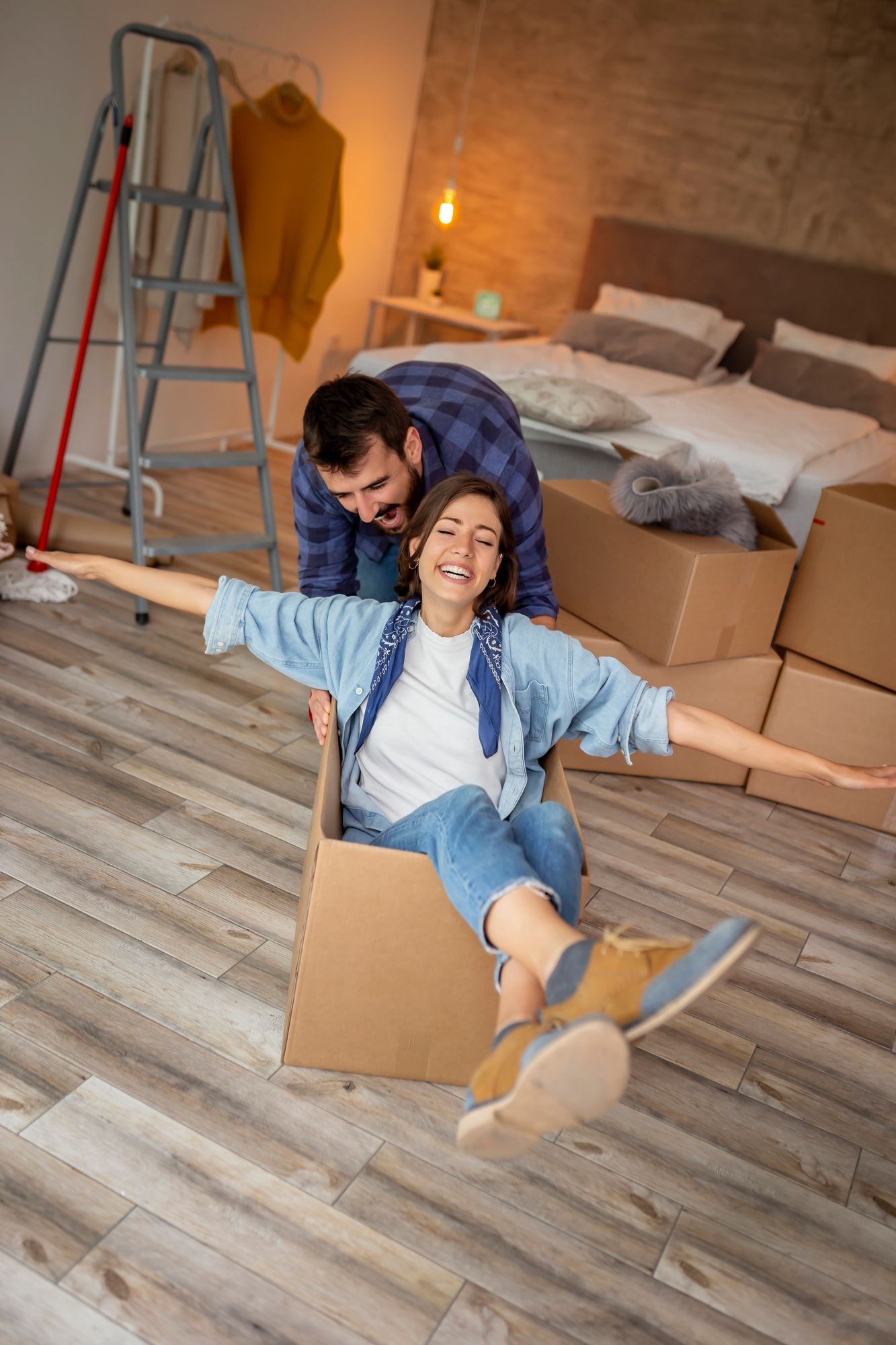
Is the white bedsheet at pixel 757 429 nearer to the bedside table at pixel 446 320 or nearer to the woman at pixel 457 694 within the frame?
the bedside table at pixel 446 320

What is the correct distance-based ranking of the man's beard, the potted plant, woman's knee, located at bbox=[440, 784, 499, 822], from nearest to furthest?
woman's knee, located at bbox=[440, 784, 499, 822] < the man's beard < the potted plant

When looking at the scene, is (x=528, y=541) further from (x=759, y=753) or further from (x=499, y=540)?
(x=759, y=753)

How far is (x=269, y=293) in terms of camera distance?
13.9 feet

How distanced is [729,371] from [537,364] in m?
1.27

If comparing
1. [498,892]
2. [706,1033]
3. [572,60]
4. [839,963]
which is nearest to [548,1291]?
[498,892]

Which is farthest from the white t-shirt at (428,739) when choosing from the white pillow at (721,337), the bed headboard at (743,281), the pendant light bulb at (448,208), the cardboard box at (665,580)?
the pendant light bulb at (448,208)

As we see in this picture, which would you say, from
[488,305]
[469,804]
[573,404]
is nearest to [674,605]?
[469,804]

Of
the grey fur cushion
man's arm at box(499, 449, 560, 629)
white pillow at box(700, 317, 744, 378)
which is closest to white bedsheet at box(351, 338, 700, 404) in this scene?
white pillow at box(700, 317, 744, 378)

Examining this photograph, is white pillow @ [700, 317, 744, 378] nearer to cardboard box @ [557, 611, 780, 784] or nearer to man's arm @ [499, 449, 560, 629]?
cardboard box @ [557, 611, 780, 784]

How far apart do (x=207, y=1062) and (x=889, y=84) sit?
4.79 meters

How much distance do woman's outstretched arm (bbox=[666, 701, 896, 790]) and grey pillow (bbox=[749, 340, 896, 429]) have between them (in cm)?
318

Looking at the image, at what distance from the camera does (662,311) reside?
4.78 meters

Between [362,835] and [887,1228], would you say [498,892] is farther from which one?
[887,1228]

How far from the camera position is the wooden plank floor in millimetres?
1197
